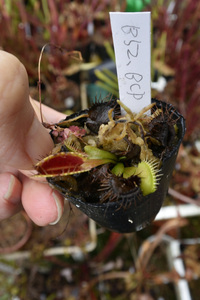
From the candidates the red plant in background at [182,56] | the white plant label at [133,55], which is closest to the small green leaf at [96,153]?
the white plant label at [133,55]

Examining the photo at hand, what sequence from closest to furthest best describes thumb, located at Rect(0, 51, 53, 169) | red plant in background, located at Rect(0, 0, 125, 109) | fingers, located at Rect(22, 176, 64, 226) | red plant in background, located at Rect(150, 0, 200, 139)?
thumb, located at Rect(0, 51, 53, 169) → fingers, located at Rect(22, 176, 64, 226) → red plant in background, located at Rect(150, 0, 200, 139) → red plant in background, located at Rect(0, 0, 125, 109)

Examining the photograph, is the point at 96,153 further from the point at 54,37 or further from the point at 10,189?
the point at 54,37

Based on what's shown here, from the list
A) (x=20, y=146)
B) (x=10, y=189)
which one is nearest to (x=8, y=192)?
(x=10, y=189)

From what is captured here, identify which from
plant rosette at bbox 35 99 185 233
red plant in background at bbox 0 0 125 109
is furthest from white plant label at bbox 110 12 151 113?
red plant in background at bbox 0 0 125 109

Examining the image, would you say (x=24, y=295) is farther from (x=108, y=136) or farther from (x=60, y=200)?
(x=108, y=136)

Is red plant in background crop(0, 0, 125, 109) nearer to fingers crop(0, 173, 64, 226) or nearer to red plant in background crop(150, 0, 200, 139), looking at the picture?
red plant in background crop(150, 0, 200, 139)

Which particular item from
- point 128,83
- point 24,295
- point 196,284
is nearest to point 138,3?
point 128,83

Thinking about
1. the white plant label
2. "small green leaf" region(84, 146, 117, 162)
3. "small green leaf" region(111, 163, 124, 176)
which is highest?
the white plant label
